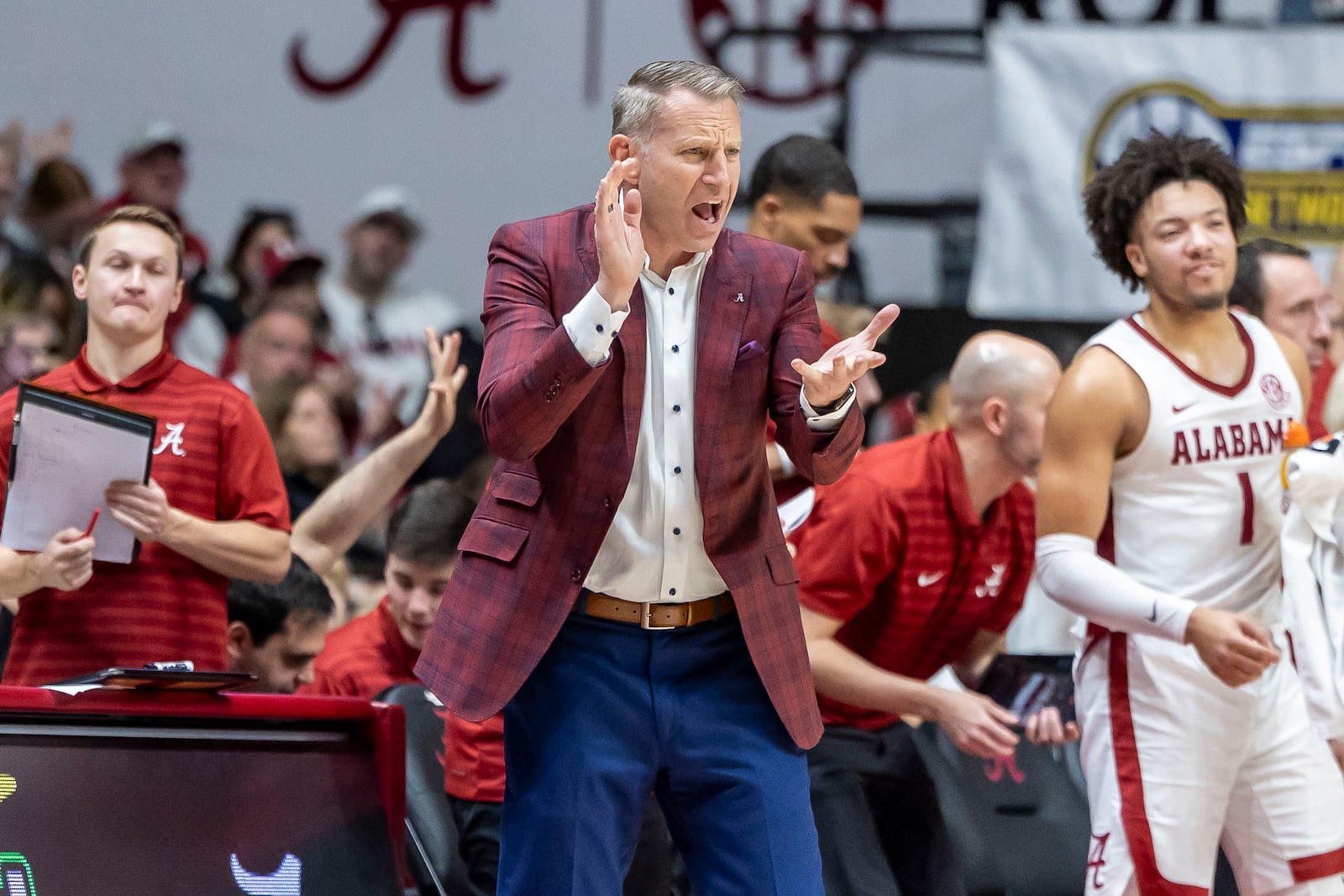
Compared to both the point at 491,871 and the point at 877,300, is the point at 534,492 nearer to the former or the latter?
the point at 491,871

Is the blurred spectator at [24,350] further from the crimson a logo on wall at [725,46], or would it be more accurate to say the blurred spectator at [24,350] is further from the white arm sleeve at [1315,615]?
the white arm sleeve at [1315,615]

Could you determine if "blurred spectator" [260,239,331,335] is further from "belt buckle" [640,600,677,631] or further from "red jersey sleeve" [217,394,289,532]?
"belt buckle" [640,600,677,631]

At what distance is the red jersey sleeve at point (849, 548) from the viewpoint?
4.36 m

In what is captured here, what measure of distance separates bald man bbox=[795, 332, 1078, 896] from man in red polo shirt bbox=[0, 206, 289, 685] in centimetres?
129

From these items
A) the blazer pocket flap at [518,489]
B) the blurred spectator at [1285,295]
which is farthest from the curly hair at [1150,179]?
the blazer pocket flap at [518,489]

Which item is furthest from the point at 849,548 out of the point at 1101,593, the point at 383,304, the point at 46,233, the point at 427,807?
the point at 46,233

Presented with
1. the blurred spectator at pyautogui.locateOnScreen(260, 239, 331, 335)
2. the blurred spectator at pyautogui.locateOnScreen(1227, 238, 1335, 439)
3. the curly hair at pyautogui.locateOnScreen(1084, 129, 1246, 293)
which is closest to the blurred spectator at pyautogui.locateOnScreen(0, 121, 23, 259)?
the blurred spectator at pyautogui.locateOnScreen(260, 239, 331, 335)

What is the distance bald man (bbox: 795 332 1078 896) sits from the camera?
4289mm

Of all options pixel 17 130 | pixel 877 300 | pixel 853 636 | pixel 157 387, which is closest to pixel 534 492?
pixel 157 387

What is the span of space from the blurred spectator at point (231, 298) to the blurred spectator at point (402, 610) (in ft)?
10.1

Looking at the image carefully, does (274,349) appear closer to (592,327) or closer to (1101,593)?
(1101,593)

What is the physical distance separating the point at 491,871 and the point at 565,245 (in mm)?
1809

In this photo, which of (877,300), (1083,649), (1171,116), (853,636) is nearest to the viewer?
(1083,649)

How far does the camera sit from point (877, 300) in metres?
8.16
